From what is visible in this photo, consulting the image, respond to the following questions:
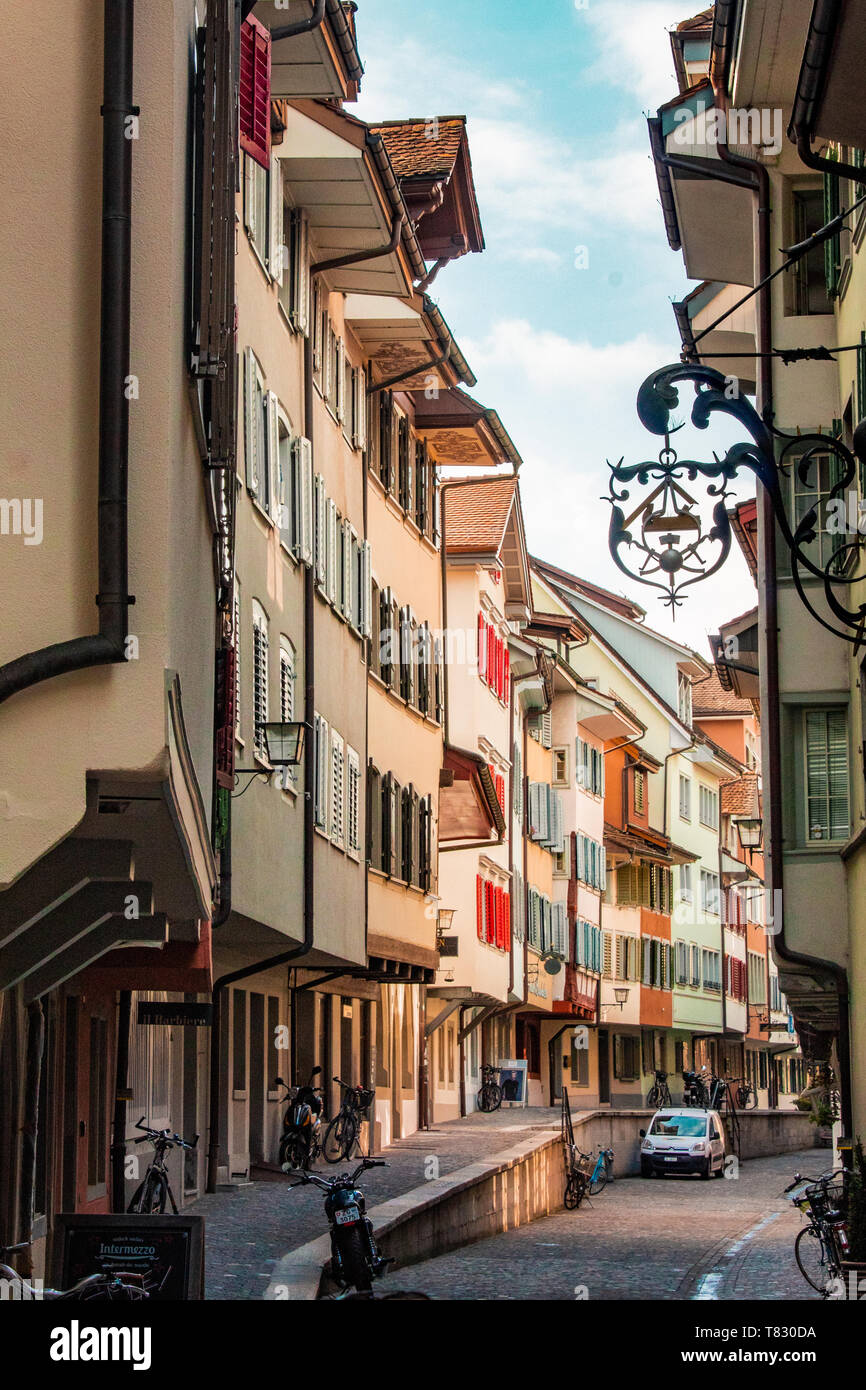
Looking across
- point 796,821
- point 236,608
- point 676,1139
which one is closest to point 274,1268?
point 236,608

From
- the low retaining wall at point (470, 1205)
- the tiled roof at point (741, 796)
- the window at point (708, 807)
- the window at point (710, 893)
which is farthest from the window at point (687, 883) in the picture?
the low retaining wall at point (470, 1205)

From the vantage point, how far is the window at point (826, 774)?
846 inches

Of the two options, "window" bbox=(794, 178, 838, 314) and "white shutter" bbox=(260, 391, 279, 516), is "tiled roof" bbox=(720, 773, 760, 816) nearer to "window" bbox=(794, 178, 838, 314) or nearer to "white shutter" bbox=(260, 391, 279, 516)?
"window" bbox=(794, 178, 838, 314)

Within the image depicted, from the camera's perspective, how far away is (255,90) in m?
14.8

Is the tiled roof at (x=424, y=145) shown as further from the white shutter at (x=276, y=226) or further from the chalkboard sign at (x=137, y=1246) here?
the chalkboard sign at (x=137, y=1246)

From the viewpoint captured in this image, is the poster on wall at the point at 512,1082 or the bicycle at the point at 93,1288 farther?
the poster on wall at the point at 512,1082

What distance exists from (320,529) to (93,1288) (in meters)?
15.0

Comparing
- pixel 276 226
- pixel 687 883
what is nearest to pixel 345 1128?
pixel 276 226

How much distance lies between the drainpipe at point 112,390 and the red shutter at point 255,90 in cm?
604

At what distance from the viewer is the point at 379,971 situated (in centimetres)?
2862

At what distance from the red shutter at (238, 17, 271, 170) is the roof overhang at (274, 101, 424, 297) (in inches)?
233

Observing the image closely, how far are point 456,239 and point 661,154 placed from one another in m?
8.63

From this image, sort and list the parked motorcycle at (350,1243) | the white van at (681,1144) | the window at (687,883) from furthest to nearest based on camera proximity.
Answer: the window at (687,883) < the white van at (681,1144) < the parked motorcycle at (350,1243)

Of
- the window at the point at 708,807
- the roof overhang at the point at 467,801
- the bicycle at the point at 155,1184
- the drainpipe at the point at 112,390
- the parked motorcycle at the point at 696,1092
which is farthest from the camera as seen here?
the window at the point at 708,807
